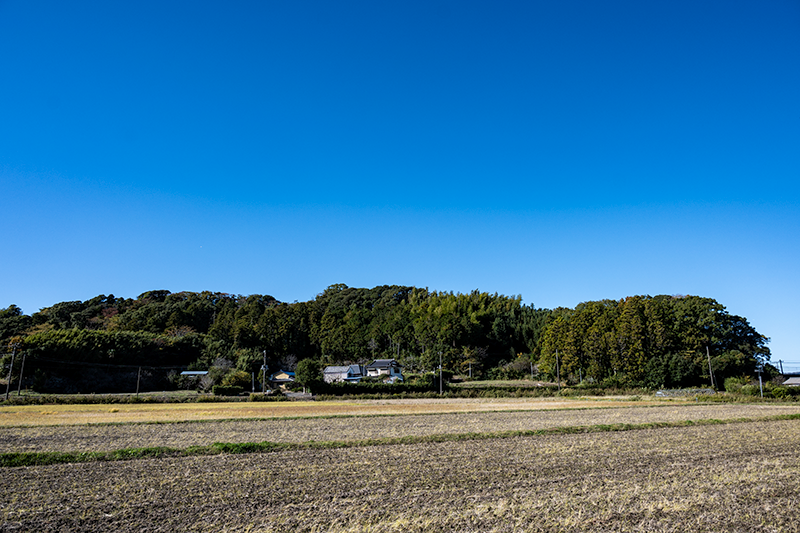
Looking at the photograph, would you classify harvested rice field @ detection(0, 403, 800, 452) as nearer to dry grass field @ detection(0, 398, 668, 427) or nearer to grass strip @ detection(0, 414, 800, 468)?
grass strip @ detection(0, 414, 800, 468)

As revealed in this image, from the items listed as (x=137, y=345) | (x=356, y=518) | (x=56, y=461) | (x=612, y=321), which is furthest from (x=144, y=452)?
(x=137, y=345)

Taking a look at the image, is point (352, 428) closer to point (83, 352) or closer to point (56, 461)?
point (56, 461)

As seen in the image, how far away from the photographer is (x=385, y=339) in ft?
320

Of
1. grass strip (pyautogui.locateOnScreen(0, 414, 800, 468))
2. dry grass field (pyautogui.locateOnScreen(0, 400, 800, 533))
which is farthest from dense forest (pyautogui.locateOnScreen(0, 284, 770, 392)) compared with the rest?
dry grass field (pyautogui.locateOnScreen(0, 400, 800, 533))

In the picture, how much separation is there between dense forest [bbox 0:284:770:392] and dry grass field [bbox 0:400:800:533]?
4613 centimetres

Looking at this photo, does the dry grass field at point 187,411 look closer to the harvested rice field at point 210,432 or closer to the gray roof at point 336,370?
the harvested rice field at point 210,432

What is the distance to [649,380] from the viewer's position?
53.5m

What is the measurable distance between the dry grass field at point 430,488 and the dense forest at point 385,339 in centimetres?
4613

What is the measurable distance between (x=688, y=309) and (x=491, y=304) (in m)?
50.4

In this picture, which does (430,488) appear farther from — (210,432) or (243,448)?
(210,432)

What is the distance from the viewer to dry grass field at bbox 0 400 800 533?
6.99 meters

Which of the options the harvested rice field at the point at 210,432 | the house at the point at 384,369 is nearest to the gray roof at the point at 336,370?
the house at the point at 384,369

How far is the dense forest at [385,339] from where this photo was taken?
57000 millimetres

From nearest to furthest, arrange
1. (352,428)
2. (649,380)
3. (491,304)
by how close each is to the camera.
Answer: (352,428) < (649,380) < (491,304)
